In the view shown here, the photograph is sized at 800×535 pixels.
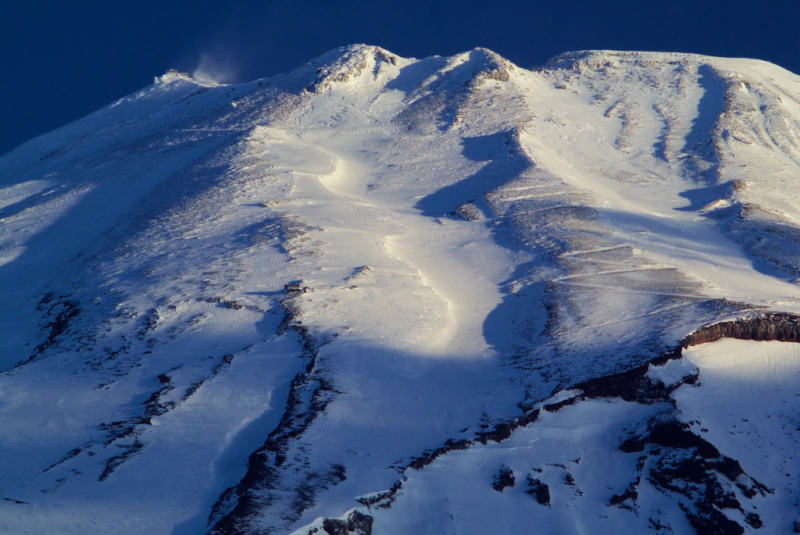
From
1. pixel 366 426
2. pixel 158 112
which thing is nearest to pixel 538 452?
pixel 366 426

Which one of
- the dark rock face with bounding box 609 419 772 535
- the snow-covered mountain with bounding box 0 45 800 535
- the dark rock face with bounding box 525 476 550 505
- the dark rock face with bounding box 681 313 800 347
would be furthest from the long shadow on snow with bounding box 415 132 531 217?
the dark rock face with bounding box 525 476 550 505

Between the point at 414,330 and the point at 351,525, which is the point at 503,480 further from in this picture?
the point at 414,330

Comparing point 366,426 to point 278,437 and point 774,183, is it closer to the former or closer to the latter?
point 278,437

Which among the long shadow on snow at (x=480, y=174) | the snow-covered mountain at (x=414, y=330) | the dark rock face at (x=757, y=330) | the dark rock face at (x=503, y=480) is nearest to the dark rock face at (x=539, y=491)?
the snow-covered mountain at (x=414, y=330)

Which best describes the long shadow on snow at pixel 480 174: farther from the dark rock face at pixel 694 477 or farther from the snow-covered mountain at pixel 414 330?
the dark rock face at pixel 694 477

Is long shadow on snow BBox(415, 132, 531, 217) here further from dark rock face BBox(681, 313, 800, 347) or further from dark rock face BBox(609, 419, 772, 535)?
dark rock face BBox(609, 419, 772, 535)

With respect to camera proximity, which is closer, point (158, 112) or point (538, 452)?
point (538, 452)

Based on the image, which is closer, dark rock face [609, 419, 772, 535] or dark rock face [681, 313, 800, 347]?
dark rock face [609, 419, 772, 535]
